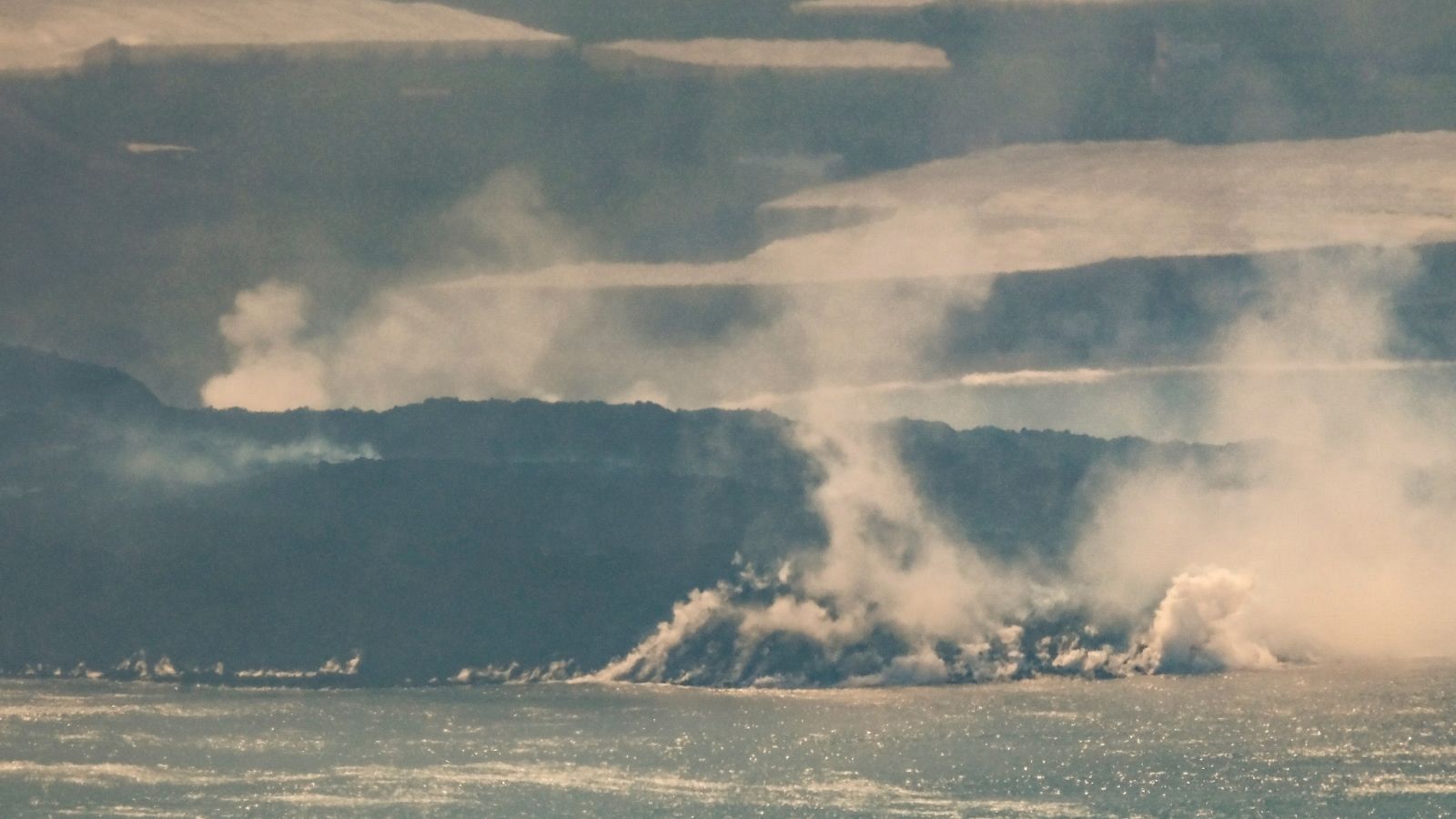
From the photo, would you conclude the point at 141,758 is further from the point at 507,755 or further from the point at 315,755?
the point at 507,755

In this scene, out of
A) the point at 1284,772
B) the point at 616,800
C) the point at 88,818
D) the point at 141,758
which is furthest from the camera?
the point at 141,758

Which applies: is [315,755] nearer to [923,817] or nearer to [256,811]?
[256,811]

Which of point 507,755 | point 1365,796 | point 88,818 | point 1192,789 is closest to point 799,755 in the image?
point 507,755

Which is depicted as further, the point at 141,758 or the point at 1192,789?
the point at 141,758

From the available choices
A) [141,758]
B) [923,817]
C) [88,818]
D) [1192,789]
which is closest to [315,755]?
[141,758]

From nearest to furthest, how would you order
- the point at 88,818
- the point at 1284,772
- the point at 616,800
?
1. the point at 88,818
2. the point at 616,800
3. the point at 1284,772

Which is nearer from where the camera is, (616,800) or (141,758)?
(616,800)

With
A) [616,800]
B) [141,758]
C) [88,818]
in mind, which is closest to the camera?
[88,818]

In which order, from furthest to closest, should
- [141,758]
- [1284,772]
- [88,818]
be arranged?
[141,758], [1284,772], [88,818]
